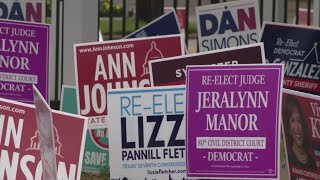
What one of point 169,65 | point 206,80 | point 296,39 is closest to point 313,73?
point 296,39

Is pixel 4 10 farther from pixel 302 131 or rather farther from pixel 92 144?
pixel 302 131

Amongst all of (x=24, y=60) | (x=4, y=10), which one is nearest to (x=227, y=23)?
(x=24, y=60)

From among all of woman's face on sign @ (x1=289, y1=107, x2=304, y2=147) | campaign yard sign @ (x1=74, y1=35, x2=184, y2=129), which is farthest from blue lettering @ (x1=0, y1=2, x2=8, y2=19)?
woman's face on sign @ (x1=289, y1=107, x2=304, y2=147)

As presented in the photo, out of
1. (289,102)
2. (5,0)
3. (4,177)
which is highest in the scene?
(5,0)

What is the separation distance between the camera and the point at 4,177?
708 centimetres

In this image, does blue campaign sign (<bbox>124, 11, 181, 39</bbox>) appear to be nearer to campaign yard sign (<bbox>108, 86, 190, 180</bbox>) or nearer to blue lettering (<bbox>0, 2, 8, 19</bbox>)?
campaign yard sign (<bbox>108, 86, 190, 180</bbox>)

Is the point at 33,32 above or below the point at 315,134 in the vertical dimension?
above

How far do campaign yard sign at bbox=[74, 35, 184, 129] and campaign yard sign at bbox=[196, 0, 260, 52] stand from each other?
4.79 feet

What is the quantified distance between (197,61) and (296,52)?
6.77 feet

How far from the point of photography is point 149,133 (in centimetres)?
726

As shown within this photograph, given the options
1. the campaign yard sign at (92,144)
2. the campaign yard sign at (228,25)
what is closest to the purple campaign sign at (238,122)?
the campaign yard sign at (92,144)

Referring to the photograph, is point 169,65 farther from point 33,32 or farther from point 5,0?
point 5,0

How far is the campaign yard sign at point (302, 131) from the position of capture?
7.16 m

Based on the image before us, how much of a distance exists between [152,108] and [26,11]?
155 inches
